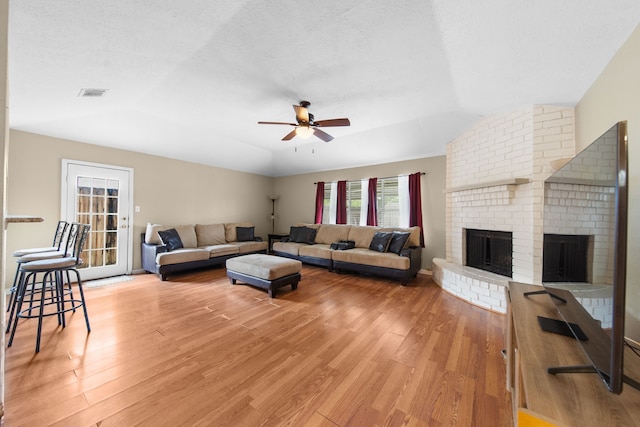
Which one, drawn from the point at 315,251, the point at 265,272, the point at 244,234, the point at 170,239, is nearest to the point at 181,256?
the point at 170,239

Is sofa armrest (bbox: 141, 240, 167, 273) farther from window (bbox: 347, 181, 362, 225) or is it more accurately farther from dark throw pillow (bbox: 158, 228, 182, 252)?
window (bbox: 347, 181, 362, 225)

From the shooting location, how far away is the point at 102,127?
360 cm

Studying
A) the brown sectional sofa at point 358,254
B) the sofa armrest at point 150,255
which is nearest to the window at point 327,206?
the brown sectional sofa at point 358,254

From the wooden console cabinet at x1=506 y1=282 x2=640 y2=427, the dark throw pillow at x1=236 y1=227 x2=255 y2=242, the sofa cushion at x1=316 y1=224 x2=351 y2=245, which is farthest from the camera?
the dark throw pillow at x1=236 y1=227 x2=255 y2=242

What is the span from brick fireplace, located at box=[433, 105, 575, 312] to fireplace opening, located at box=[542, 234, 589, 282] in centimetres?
144

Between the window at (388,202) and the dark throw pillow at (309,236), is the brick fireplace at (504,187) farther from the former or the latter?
the dark throw pillow at (309,236)

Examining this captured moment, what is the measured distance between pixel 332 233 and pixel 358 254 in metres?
1.31

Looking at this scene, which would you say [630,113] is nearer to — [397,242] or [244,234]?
[397,242]

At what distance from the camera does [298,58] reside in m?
2.12

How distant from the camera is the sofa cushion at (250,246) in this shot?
510 cm

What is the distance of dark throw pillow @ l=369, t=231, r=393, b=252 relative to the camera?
4.26m

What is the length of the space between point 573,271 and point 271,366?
2.05 m

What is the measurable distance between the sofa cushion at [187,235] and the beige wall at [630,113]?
557 cm

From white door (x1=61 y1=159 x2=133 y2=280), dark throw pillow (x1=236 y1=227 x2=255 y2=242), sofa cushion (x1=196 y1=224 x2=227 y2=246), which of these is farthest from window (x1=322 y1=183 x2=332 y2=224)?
white door (x1=61 y1=159 x2=133 y2=280)
